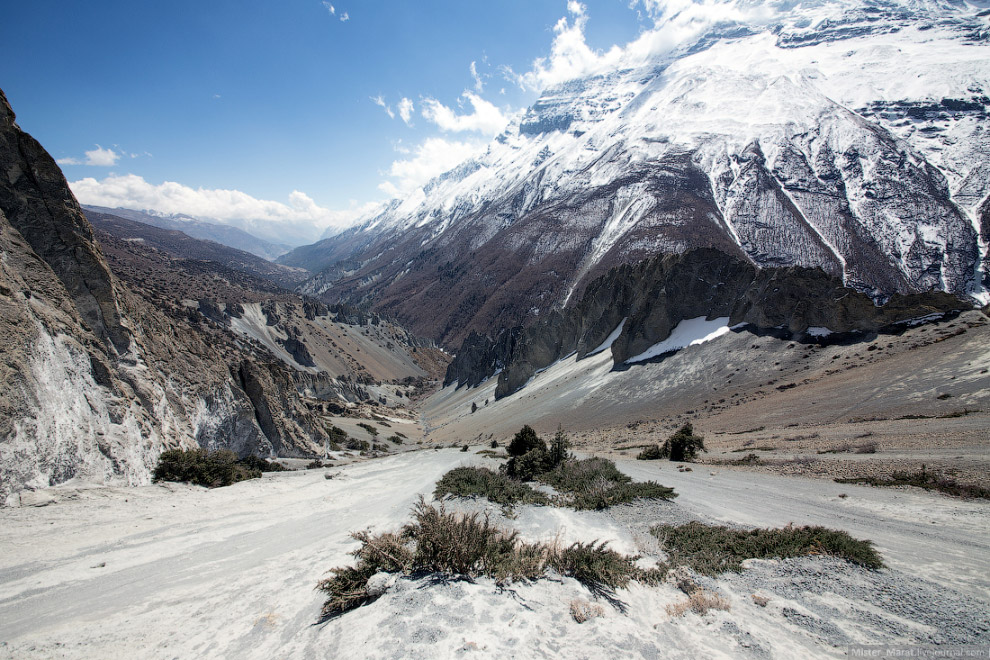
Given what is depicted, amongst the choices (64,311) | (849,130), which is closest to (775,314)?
(64,311)

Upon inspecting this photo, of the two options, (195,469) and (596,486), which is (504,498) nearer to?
(596,486)

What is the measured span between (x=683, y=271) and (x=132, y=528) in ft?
158

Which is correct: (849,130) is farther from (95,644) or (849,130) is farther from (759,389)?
→ (95,644)

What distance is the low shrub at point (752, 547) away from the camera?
Answer: 258 inches

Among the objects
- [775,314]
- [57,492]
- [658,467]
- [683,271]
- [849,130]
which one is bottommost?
[658,467]

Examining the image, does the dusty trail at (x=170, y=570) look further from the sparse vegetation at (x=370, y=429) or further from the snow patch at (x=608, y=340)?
the snow patch at (x=608, y=340)

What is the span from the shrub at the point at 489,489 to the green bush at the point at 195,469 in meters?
7.22

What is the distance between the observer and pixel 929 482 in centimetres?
983

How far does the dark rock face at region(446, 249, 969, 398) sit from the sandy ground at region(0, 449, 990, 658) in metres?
29.3

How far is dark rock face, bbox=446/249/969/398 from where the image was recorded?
104 feet

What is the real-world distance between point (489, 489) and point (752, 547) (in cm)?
706

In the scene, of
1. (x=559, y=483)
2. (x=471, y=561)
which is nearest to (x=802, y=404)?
(x=559, y=483)

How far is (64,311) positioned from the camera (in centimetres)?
1288

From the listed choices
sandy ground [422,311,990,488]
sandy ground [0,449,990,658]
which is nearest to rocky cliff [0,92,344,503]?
sandy ground [0,449,990,658]
